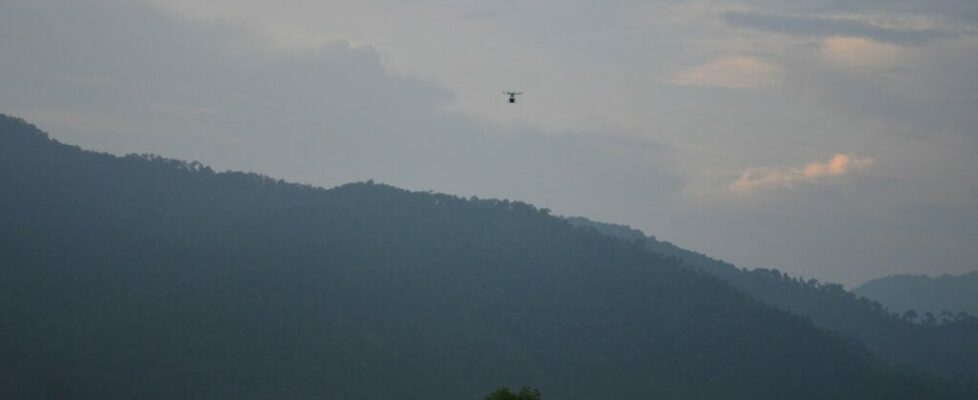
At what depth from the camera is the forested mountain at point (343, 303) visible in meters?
106

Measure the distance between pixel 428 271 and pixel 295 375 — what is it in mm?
30824

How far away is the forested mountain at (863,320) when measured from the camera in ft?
561

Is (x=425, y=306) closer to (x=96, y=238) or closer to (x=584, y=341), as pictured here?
(x=584, y=341)

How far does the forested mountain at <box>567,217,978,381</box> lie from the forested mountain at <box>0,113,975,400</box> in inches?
995

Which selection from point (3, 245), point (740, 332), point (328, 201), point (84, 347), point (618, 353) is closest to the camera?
point (84, 347)

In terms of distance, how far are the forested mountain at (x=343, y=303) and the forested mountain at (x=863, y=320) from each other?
25.3 m

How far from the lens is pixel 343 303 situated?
12081 cm

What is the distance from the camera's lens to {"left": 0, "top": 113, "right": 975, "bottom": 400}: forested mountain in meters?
106

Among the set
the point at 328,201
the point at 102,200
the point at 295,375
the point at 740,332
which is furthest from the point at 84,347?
the point at 740,332

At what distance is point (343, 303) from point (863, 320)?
291 feet

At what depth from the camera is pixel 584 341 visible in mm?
124812

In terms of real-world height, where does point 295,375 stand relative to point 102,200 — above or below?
below

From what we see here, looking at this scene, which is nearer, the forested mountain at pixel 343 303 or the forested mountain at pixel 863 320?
the forested mountain at pixel 343 303

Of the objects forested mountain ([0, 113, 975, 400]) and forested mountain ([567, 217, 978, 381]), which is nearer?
forested mountain ([0, 113, 975, 400])
